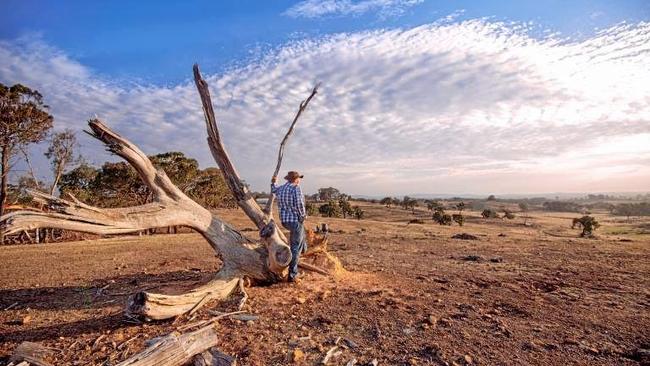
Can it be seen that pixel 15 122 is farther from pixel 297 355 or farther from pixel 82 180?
pixel 297 355

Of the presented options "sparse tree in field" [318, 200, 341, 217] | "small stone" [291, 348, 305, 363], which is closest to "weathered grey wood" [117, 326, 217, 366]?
"small stone" [291, 348, 305, 363]

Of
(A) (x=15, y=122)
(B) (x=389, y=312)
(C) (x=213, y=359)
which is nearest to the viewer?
(C) (x=213, y=359)

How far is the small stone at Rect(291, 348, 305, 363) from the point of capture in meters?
4.27

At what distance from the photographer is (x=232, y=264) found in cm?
675

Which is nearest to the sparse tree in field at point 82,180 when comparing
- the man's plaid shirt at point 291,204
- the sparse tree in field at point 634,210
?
the man's plaid shirt at point 291,204

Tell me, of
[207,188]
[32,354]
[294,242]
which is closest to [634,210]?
[207,188]

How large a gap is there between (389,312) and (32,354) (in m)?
4.50

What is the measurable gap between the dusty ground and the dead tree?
33 centimetres

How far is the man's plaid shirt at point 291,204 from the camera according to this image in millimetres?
7043

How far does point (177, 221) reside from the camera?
20.4 feet

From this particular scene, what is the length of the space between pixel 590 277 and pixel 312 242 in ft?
20.3

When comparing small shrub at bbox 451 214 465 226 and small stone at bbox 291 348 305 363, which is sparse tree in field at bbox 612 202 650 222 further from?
small stone at bbox 291 348 305 363

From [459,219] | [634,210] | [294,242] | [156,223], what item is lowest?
[634,210]

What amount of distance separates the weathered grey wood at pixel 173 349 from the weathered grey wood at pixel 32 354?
123cm
